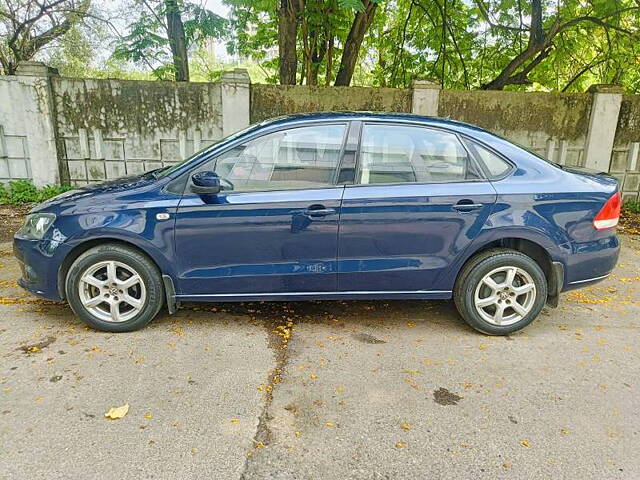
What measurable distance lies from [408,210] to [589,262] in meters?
1.49

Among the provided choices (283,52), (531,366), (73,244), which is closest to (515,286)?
(531,366)

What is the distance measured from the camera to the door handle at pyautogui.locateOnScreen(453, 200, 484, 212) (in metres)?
3.41

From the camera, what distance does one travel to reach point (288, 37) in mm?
8781

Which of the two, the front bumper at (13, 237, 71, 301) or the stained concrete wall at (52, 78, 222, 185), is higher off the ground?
the stained concrete wall at (52, 78, 222, 185)

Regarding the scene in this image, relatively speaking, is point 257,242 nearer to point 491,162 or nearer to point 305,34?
point 491,162

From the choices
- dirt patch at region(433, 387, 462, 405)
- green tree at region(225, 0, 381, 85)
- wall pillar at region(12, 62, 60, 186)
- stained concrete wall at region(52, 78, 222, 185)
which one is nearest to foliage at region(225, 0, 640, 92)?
green tree at region(225, 0, 381, 85)

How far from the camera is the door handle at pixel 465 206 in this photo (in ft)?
11.2

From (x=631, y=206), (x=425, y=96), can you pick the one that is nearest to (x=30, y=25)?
(x=425, y=96)

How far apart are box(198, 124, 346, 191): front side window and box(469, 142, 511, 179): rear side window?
1039 mm

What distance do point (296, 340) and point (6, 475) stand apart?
6.23 feet

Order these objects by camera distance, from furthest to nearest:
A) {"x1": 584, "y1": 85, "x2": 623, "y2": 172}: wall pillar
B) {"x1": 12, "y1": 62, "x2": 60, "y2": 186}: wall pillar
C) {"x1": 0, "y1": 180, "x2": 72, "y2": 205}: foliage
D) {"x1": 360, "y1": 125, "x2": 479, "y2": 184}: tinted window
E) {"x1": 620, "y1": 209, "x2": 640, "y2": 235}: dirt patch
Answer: {"x1": 584, "y1": 85, "x2": 623, "y2": 172}: wall pillar → {"x1": 0, "y1": 180, "x2": 72, "y2": 205}: foliage → {"x1": 12, "y1": 62, "x2": 60, "y2": 186}: wall pillar → {"x1": 620, "y1": 209, "x2": 640, "y2": 235}: dirt patch → {"x1": 360, "y1": 125, "x2": 479, "y2": 184}: tinted window

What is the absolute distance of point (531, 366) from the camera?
3.20 meters

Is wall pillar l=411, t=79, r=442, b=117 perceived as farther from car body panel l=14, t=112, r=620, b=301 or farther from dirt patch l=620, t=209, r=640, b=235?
car body panel l=14, t=112, r=620, b=301

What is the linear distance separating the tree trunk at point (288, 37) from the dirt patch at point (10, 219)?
5028 millimetres
